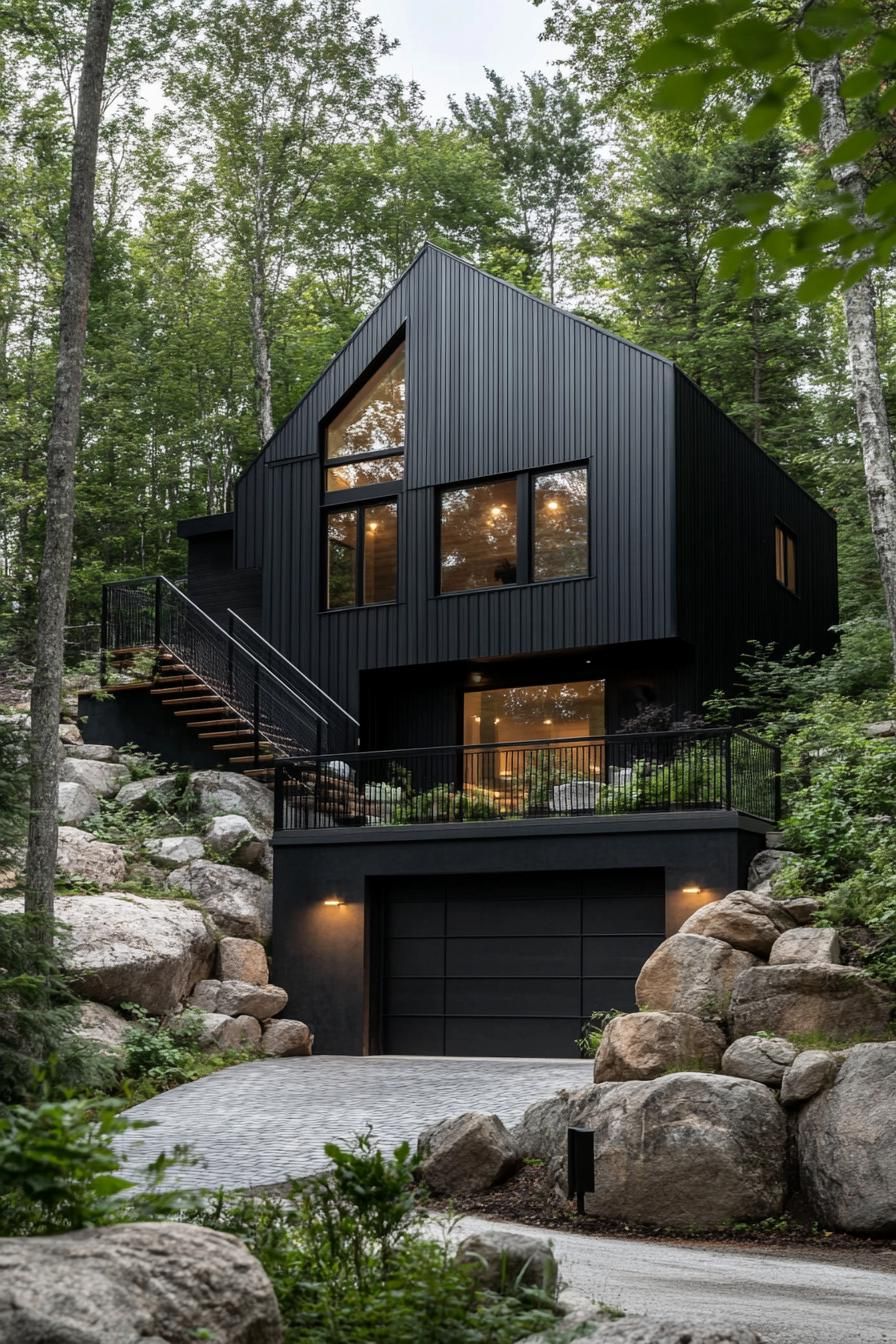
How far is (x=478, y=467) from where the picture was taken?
2178 centimetres

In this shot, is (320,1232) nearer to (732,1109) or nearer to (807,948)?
(732,1109)

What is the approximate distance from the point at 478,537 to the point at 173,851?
23.1ft

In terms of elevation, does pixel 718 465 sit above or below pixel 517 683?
above

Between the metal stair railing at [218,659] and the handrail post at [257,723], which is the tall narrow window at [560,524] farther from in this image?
the handrail post at [257,723]

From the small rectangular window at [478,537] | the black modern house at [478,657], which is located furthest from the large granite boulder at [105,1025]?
the small rectangular window at [478,537]

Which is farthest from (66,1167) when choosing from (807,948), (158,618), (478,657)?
(158,618)

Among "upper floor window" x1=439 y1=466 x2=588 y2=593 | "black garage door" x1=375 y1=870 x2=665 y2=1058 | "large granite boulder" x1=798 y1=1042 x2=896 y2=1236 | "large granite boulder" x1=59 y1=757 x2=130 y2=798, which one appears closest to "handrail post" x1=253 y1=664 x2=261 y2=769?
"large granite boulder" x1=59 y1=757 x2=130 y2=798

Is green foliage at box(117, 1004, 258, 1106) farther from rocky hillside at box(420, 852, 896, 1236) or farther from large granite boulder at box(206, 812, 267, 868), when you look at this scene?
rocky hillside at box(420, 852, 896, 1236)

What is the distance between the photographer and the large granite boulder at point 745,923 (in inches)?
487

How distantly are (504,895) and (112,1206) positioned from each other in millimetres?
13335

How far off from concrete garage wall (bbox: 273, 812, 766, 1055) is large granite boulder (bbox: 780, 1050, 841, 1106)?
6.07 metres

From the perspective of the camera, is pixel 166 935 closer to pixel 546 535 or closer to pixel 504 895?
pixel 504 895

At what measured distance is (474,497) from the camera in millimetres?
21953

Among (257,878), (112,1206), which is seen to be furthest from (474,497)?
(112,1206)
